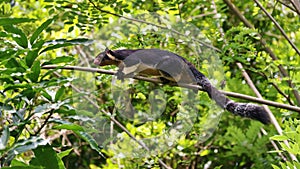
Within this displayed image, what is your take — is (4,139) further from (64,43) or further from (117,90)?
(117,90)

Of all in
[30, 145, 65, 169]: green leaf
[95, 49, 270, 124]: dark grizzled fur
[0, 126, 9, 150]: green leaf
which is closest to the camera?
[0, 126, 9, 150]: green leaf

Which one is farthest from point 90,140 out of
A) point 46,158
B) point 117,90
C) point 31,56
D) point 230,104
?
point 230,104

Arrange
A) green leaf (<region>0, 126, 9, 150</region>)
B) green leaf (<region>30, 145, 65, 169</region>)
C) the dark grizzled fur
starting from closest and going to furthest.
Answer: green leaf (<region>0, 126, 9, 150</region>) < green leaf (<region>30, 145, 65, 169</region>) < the dark grizzled fur

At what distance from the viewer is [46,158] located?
40.3 inches

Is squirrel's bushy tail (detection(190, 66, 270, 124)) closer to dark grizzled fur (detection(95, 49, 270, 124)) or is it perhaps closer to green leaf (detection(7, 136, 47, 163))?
dark grizzled fur (detection(95, 49, 270, 124))

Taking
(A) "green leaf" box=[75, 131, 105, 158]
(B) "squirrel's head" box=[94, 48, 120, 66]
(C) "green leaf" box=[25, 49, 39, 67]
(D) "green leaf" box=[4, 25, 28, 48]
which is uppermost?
(D) "green leaf" box=[4, 25, 28, 48]

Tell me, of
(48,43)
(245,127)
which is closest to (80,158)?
(245,127)

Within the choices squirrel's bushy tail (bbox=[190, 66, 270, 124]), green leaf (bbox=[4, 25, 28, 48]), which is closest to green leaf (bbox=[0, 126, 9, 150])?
green leaf (bbox=[4, 25, 28, 48])

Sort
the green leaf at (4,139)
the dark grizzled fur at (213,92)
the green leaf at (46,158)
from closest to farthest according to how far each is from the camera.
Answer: the green leaf at (4,139) < the green leaf at (46,158) < the dark grizzled fur at (213,92)

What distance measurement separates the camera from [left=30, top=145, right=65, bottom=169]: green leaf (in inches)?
40.0

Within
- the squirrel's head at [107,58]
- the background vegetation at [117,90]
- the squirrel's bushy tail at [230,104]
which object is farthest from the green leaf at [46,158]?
the squirrel's bushy tail at [230,104]

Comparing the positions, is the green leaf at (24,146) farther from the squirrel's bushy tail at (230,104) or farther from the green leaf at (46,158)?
the squirrel's bushy tail at (230,104)

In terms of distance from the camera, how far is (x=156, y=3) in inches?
64.1

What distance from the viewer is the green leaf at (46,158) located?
3.34ft
